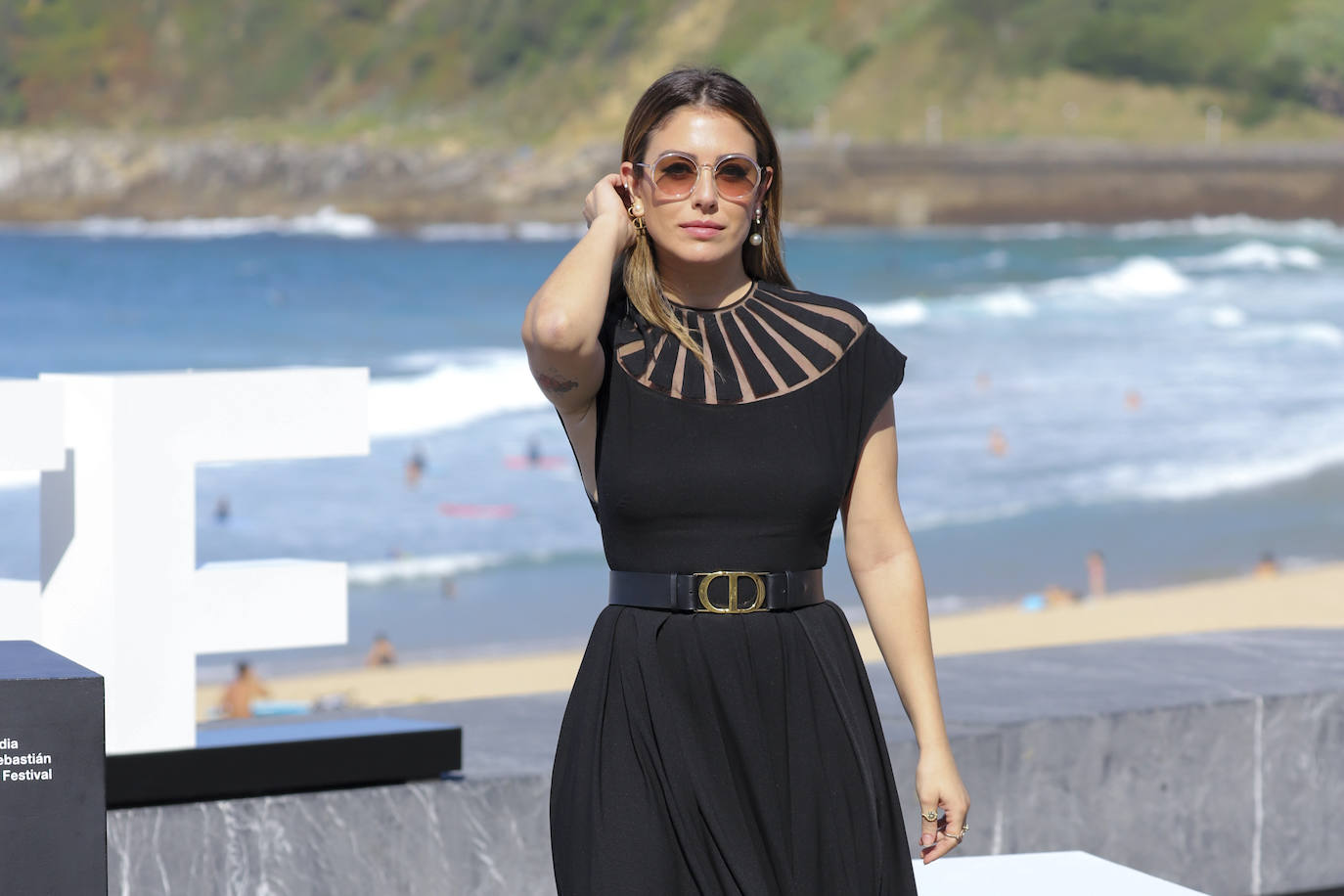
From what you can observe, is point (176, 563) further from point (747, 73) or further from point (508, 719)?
point (747, 73)

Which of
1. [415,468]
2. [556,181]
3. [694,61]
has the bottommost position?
[415,468]

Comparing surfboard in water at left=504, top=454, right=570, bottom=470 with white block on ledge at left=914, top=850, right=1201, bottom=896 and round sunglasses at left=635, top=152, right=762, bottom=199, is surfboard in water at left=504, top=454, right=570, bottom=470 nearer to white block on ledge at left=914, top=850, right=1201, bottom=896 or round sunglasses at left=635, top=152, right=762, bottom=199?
white block on ledge at left=914, top=850, right=1201, bottom=896

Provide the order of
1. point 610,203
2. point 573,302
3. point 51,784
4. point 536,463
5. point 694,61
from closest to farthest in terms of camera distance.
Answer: point 51,784 → point 573,302 → point 610,203 → point 536,463 → point 694,61

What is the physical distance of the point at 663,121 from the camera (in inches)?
90.0

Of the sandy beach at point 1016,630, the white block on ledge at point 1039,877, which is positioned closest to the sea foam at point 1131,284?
the sandy beach at point 1016,630

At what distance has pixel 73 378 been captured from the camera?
11.2ft

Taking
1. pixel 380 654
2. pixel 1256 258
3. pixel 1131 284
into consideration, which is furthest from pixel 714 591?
pixel 1256 258

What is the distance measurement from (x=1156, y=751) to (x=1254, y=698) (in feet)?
0.82

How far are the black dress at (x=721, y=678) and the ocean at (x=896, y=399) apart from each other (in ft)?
43.8

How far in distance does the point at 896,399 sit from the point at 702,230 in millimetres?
27805

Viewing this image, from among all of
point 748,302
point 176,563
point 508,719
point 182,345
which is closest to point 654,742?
point 748,302

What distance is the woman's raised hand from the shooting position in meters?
2.27

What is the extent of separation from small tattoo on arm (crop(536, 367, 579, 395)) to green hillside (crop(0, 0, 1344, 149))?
5489cm

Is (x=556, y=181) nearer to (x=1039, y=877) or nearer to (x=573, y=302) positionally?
(x=1039, y=877)
